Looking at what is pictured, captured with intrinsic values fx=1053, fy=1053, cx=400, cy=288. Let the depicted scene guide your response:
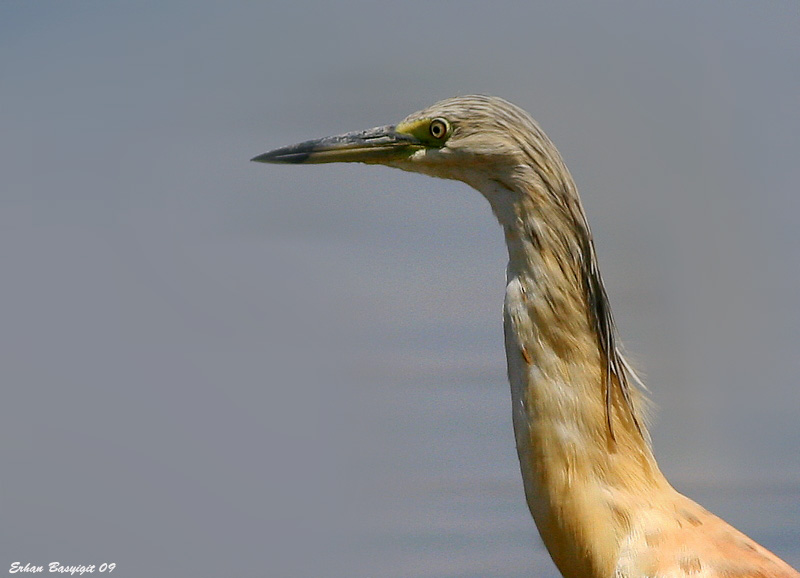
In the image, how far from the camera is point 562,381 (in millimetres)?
1857

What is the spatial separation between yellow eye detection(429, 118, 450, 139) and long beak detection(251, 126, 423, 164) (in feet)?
0.13

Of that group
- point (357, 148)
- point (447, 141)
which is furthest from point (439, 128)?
point (357, 148)

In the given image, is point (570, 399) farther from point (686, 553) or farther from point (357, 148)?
point (357, 148)

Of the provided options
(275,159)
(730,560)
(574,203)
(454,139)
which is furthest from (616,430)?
(275,159)

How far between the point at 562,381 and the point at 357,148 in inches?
23.9

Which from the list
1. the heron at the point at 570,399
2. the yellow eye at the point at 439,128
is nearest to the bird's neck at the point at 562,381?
the heron at the point at 570,399

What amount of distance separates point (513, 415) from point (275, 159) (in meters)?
0.73

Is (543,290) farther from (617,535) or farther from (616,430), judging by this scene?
(617,535)

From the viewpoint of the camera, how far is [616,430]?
1904 millimetres

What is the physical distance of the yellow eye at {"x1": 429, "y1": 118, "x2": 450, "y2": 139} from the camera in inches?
76.8

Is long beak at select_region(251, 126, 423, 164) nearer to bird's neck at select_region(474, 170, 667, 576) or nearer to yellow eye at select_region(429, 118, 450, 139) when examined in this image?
yellow eye at select_region(429, 118, 450, 139)

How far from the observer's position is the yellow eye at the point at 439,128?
1.95 metres

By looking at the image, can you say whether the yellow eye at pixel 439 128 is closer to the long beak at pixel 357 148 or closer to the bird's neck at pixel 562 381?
the long beak at pixel 357 148

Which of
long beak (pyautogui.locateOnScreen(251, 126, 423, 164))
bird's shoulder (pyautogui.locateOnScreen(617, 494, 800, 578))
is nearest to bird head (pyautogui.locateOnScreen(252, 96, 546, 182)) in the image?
long beak (pyautogui.locateOnScreen(251, 126, 423, 164))
